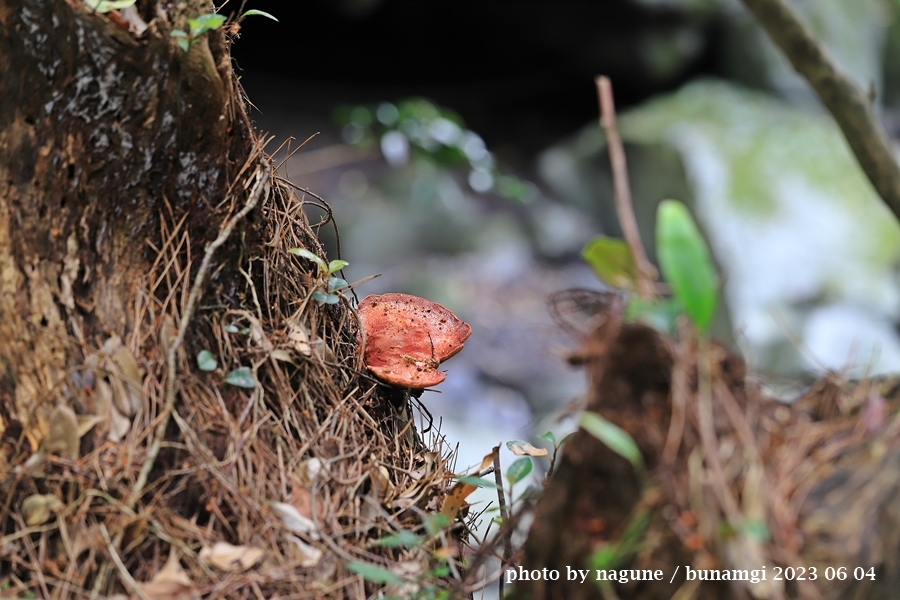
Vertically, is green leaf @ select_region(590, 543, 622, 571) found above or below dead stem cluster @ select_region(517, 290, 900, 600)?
below

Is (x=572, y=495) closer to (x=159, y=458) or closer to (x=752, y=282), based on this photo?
(x=159, y=458)

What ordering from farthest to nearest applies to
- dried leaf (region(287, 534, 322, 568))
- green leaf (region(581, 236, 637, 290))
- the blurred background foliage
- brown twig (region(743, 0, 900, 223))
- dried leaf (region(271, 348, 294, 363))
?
1. the blurred background foliage
2. brown twig (region(743, 0, 900, 223))
3. dried leaf (region(271, 348, 294, 363))
4. dried leaf (region(287, 534, 322, 568))
5. green leaf (region(581, 236, 637, 290))

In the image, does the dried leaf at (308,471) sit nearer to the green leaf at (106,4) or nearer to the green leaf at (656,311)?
the green leaf at (656,311)

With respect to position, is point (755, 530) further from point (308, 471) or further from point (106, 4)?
point (106, 4)

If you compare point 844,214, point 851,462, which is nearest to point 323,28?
point 844,214

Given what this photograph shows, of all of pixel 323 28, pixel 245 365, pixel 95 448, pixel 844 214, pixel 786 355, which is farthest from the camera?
pixel 323 28

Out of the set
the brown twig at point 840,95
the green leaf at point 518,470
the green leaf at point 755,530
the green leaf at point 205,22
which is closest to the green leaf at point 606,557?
the green leaf at point 755,530

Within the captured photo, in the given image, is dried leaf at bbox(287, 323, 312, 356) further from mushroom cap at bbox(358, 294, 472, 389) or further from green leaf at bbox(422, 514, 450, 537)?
green leaf at bbox(422, 514, 450, 537)

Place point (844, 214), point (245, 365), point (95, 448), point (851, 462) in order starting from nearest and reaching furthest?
point (851, 462), point (95, 448), point (245, 365), point (844, 214)

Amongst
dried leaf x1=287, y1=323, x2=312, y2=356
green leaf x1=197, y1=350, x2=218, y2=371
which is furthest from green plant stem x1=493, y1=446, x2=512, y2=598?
green leaf x1=197, y1=350, x2=218, y2=371
